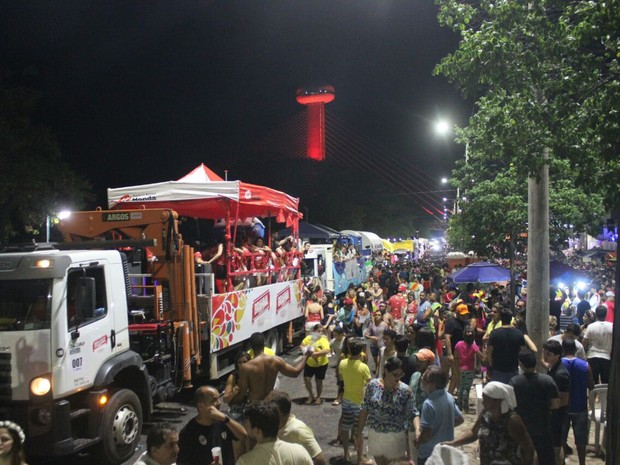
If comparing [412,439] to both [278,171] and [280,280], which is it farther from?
Answer: [278,171]

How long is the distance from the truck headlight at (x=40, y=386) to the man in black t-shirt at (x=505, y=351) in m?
5.39

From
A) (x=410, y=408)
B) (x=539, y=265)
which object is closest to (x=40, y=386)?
(x=410, y=408)

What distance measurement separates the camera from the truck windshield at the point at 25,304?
20.9ft

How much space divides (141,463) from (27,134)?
18912 millimetres

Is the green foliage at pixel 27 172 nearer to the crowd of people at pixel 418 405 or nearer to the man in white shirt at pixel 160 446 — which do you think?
the crowd of people at pixel 418 405

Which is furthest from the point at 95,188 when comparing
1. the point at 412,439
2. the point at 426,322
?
the point at 412,439

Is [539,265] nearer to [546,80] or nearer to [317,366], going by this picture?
[546,80]

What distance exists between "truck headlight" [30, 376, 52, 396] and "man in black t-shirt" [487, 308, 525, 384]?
539 centimetres

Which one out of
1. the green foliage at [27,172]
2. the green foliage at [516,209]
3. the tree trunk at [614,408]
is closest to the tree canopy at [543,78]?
the tree trunk at [614,408]

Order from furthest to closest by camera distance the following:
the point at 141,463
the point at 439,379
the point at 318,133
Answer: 1. the point at 318,133
2. the point at 439,379
3. the point at 141,463

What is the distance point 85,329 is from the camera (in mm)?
6766

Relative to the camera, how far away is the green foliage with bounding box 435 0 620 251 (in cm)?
604

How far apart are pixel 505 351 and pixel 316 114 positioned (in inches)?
4585

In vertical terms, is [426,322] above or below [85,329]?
below
